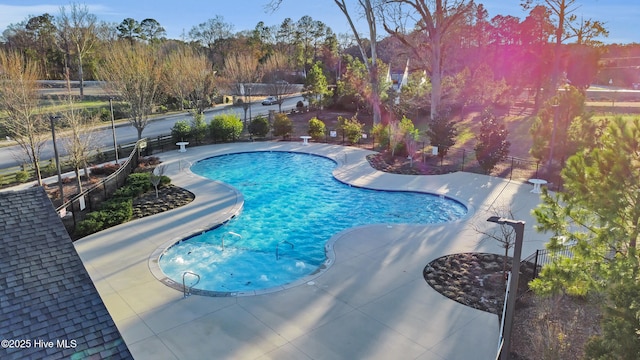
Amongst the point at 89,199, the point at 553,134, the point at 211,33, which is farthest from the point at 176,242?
the point at 211,33

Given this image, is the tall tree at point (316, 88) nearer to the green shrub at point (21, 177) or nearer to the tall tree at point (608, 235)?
the green shrub at point (21, 177)

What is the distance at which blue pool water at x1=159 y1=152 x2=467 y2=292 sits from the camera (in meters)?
11.8

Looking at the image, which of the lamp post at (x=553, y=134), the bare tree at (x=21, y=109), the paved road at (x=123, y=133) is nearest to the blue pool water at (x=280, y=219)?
the lamp post at (x=553, y=134)

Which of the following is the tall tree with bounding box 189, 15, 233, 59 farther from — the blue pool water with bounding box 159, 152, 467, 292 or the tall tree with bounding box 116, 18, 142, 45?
the blue pool water with bounding box 159, 152, 467, 292

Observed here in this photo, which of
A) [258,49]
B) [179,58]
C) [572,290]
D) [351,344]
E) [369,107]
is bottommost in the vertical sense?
[351,344]

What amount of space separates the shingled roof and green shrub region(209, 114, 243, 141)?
A: 849 inches

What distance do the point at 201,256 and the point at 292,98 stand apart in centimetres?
4543

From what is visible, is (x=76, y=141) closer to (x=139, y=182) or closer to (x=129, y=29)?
(x=139, y=182)

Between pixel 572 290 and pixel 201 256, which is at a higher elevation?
pixel 572 290

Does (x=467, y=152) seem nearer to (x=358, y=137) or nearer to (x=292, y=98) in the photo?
(x=358, y=137)

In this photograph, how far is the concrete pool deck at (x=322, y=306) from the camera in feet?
26.7

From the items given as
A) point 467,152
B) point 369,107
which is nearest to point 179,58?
point 369,107

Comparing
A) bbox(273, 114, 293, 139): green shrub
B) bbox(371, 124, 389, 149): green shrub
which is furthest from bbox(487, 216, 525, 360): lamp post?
bbox(273, 114, 293, 139): green shrub

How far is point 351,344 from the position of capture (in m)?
A: 8.22
